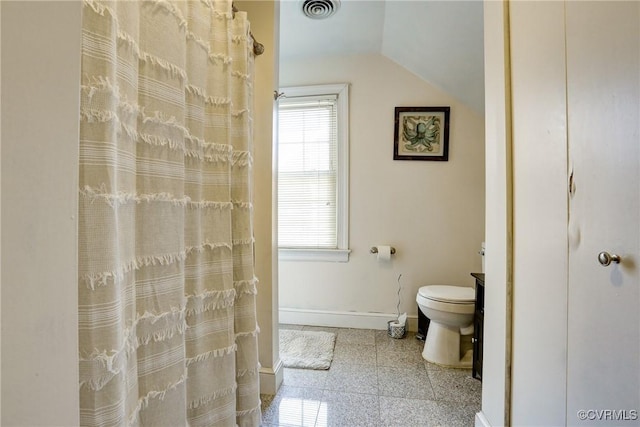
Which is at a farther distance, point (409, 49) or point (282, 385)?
point (409, 49)

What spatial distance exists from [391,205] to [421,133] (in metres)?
0.65

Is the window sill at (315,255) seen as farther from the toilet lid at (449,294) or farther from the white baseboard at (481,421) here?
the white baseboard at (481,421)

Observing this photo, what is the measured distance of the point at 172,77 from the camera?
33.6 inches

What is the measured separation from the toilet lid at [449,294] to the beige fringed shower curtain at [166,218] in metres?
1.29

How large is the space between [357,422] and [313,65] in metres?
2.61

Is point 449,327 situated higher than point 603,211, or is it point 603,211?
point 603,211

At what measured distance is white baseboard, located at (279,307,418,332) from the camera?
7.95 ft

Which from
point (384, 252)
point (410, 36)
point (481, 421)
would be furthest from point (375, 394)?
point (410, 36)

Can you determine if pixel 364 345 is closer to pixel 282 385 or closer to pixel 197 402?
pixel 282 385

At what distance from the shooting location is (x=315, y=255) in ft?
8.34

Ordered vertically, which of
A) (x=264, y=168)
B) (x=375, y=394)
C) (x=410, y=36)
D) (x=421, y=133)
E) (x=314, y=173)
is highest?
(x=410, y=36)

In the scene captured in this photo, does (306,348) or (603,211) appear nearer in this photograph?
(603,211)

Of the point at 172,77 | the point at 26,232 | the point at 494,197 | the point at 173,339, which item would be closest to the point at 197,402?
the point at 173,339

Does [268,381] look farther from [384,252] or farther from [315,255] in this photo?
[384,252]
